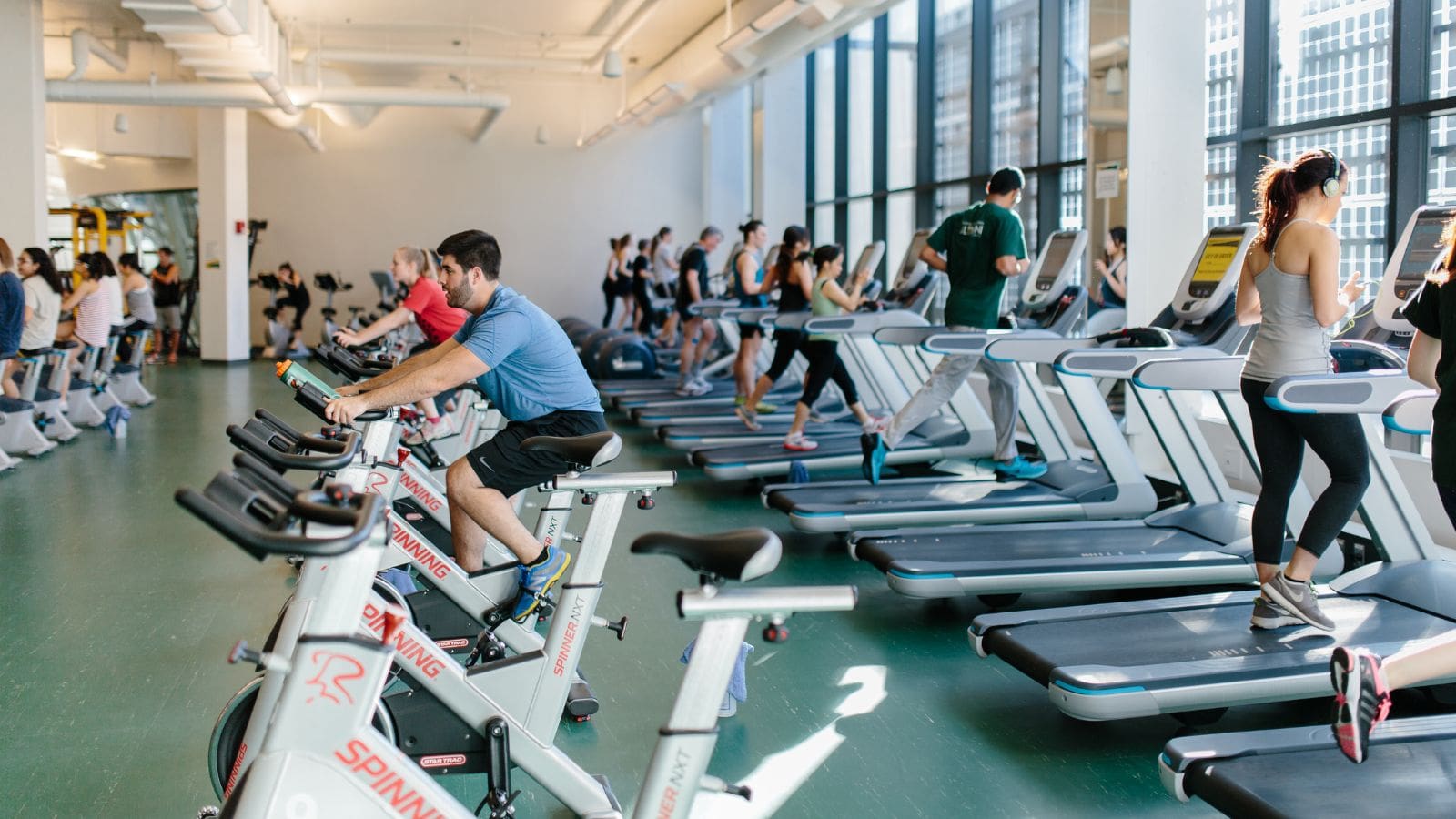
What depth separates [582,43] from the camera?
49.0 ft

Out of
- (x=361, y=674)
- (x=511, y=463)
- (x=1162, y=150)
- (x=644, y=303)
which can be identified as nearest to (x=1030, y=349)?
(x=1162, y=150)

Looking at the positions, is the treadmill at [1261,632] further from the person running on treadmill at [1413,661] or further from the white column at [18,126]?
the white column at [18,126]

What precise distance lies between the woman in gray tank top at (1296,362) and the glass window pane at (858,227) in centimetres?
886

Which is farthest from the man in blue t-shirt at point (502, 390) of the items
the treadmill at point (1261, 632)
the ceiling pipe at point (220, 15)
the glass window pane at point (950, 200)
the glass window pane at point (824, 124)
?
the glass window pane at point (824, 124)

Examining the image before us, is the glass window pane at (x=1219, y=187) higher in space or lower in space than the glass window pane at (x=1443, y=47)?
lower

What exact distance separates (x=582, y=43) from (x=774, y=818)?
13.4 m

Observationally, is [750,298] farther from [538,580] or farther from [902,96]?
[538,580]

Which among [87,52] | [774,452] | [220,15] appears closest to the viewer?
[774,452]

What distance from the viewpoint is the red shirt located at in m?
5.77

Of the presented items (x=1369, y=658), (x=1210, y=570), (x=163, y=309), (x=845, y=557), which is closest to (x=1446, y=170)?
(x=1210, y=570)

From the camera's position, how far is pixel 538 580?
316cm

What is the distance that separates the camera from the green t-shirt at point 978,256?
18.4 feet

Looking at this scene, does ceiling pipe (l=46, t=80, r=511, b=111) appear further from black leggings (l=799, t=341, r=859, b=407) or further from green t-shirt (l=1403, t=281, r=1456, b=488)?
green t-shirt (l=1403, t=281, r=1456, b=488)

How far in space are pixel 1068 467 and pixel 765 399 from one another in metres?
3.78
